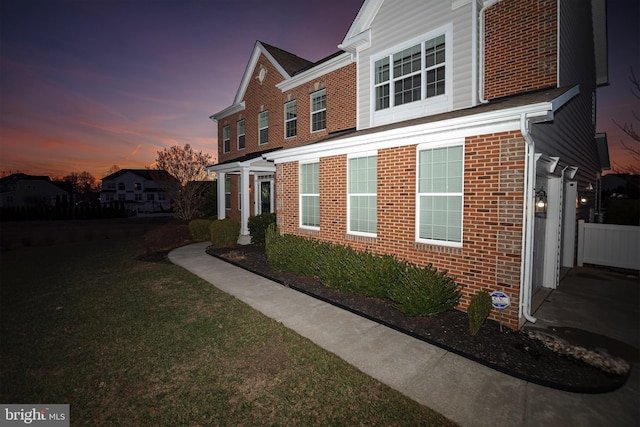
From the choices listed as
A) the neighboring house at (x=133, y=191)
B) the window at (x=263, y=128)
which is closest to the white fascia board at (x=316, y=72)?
the window at (x=263, y=128)

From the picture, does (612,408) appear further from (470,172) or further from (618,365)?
(470,172)

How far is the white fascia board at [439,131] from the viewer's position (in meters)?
5.18

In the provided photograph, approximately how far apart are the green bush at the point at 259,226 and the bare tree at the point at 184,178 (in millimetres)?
9849

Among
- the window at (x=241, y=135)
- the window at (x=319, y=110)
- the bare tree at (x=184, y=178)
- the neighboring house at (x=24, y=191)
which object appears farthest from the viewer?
the neighboring house at (x=24, y=191)

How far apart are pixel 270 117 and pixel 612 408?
16289mm

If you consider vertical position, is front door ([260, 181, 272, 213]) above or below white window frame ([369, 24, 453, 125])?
below

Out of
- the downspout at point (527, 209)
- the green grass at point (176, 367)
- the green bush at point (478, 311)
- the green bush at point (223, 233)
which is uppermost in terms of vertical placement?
the downspout at point (527, 209)

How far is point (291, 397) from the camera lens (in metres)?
3.76

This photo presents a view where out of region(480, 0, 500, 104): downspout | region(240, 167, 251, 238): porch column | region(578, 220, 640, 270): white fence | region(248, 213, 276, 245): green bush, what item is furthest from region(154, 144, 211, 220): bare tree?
region(578, 220, 640, 270): white fence

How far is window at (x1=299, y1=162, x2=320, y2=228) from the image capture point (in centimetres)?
991

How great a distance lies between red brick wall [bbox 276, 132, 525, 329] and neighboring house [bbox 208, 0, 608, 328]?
0.08 ft

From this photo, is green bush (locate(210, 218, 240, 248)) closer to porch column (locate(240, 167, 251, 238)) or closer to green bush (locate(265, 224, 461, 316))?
porch column (locate(240, 167, 251, 238))

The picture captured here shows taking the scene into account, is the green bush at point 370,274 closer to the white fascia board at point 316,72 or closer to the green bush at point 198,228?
the white fascia board at point 316,72

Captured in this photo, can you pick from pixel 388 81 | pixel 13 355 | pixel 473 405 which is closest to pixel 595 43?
pixel 388 81
